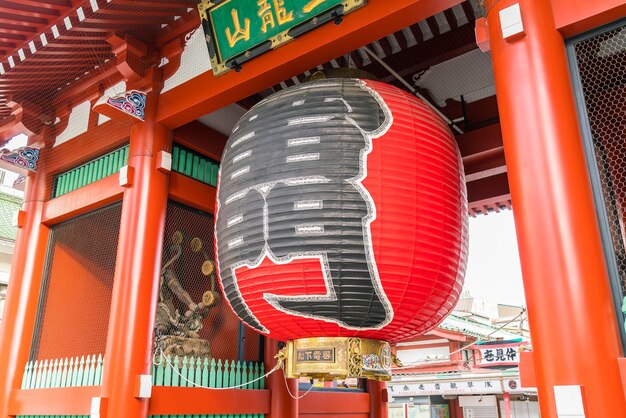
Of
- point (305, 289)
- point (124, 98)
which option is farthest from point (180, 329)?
point (305, 289)

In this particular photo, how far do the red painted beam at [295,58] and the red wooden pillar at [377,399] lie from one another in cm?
430

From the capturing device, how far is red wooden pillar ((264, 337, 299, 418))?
5531mm

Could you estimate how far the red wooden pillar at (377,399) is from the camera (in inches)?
281

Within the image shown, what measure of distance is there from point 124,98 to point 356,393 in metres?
4.59

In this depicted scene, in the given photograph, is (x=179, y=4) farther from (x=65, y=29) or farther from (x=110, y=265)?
(x=110, y=265)

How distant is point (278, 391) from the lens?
557 centimetres

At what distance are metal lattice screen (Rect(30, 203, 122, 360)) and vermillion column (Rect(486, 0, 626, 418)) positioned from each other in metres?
4.22

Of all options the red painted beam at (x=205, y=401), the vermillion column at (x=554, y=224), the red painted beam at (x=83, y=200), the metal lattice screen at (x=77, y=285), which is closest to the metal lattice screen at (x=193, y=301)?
the red painted beam at (x=205, y=401)

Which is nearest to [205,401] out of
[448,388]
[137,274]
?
[137,274]

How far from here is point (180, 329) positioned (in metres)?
5.28

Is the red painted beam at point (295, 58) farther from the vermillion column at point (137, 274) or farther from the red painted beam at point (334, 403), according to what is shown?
the red painted beam at point (334, 403)

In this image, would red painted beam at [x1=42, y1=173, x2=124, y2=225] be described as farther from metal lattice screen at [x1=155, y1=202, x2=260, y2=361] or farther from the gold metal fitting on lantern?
the gold metal fitting on lantern

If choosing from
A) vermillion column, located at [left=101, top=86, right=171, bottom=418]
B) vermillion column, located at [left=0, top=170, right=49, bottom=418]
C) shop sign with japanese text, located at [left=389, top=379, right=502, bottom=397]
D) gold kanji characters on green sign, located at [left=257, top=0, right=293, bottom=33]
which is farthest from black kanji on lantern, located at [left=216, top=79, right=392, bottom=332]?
shop sign with japanese text, located at [left=389, top=379, right=502, bottom=397]

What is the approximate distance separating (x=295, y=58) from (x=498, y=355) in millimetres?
14695
